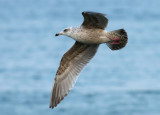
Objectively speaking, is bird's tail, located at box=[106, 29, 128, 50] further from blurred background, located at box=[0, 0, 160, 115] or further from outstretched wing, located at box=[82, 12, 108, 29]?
blurred background, located at box=[0, 0, 160, 115]

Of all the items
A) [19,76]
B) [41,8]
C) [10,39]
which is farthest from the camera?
[41,8]

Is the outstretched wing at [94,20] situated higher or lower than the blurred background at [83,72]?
lower

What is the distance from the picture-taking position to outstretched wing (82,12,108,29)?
27.6ft

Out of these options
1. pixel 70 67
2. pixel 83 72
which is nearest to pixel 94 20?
pixel 70 67

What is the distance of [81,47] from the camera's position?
9406mm

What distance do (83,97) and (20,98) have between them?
8.90ft

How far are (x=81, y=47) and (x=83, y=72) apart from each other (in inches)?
664

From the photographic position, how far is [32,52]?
3042 cm

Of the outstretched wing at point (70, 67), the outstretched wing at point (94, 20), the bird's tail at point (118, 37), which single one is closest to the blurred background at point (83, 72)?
the outstretched wing at point (70, 67)

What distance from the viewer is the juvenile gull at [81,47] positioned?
870 cm

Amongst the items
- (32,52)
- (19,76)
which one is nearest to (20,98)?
(19,76)

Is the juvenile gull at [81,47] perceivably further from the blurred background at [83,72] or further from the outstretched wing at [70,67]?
the blurred background at [83,72]

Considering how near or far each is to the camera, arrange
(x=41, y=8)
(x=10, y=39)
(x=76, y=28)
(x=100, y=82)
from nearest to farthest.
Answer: (x=76, y=28) < (x=100, y=82) < (x=10, y=39) < (x=41, y=8)

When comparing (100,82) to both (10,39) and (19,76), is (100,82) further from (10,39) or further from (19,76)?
(10,39)
